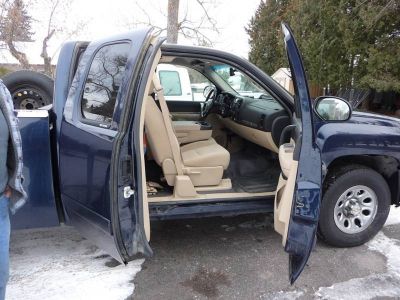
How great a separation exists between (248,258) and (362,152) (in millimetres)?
1370

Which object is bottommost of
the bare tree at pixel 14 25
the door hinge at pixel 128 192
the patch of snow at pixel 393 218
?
the patch of snow at pixel 393 218

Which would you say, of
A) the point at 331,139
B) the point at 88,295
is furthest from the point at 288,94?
the point at 88,295

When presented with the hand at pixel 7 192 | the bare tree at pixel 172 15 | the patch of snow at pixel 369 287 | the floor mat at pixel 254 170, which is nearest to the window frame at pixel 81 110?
the hand at pixel 7 192

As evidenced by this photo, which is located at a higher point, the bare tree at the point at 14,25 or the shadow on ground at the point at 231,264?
the bare tree at the point at 14,25

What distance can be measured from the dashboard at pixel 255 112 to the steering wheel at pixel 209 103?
9 centimetres

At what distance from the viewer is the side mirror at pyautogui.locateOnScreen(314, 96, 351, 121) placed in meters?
3.18

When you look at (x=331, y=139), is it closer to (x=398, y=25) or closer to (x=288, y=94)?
(x=288, y=94)

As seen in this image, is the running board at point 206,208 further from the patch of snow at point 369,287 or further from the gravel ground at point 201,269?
the patch of snow at point 369,287

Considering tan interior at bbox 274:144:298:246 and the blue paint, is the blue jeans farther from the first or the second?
tan interior at bbox 274:144:298:246

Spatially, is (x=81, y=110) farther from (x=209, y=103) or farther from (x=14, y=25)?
(x=14, y=25)

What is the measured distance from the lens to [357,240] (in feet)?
11.6

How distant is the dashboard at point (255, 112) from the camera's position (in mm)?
3602

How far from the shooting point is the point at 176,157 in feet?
10.7

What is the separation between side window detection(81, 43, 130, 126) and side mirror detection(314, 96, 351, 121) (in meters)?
1.67
